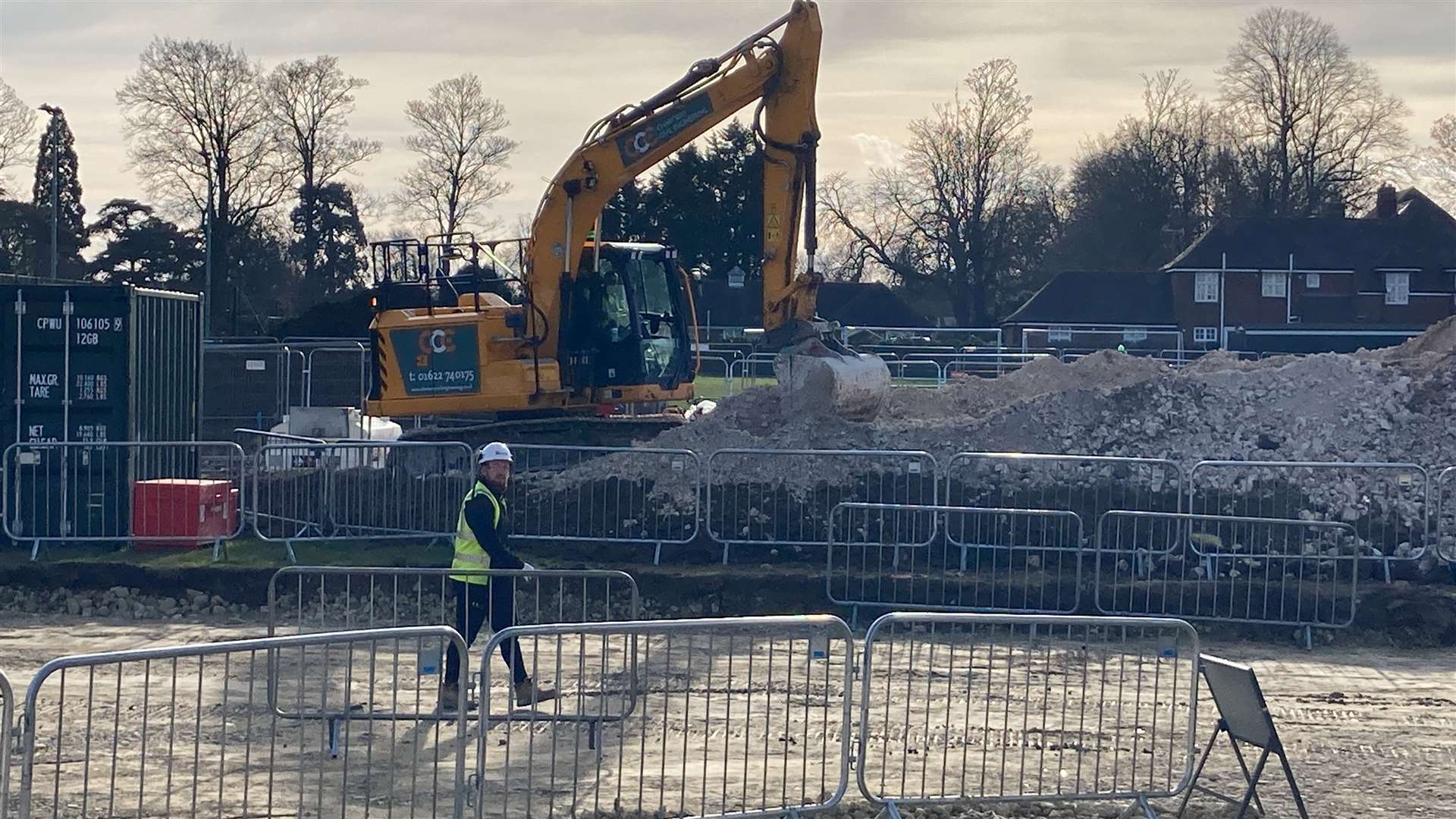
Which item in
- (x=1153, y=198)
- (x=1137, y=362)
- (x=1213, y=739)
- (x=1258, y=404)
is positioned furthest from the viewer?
(x=1153, y=198)

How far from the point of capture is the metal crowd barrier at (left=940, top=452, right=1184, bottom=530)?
53.5 feet

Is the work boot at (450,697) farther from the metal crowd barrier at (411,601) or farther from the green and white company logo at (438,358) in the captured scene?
the green and white company logo at (438,358)

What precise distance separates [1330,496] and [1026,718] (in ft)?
29.0

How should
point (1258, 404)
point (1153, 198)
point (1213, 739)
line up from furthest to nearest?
point (1153, 198) < point (1258, 404) < point (1213, 739)

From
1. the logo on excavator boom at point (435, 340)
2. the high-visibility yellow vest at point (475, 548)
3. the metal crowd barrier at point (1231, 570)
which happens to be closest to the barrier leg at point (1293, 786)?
the high-visibility yellow vest at point (475, 548)

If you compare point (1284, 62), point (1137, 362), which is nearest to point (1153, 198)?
point (1284, 62)

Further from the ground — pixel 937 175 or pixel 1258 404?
pixel 937 175

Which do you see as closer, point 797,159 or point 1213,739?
point 1213,739

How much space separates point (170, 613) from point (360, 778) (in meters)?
6.59

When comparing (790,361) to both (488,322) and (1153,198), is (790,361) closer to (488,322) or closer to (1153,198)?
(488,322)

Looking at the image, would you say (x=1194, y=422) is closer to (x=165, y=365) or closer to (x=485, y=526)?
(x=485, y=526)

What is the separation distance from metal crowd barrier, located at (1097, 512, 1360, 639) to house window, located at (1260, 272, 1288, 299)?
190ft

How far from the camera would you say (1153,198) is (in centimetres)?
7731

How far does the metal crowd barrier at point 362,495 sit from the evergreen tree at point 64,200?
4254 cm
